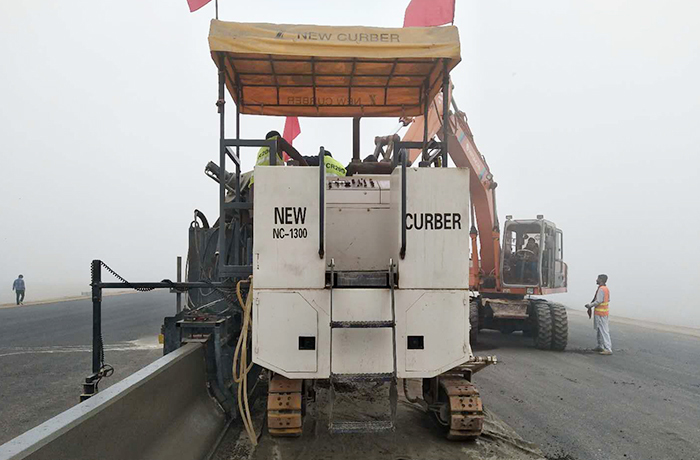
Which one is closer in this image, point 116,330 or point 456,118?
point 456,118

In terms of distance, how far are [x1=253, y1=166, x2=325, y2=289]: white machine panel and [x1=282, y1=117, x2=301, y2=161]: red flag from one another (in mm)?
5201

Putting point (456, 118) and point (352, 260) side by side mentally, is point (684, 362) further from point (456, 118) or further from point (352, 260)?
point (352, 260)

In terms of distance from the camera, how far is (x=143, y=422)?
262cm

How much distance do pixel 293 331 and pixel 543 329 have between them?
315 inches

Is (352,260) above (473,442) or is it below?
above

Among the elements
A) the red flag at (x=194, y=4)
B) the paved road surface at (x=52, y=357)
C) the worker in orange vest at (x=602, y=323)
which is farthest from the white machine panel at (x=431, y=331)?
the worker in orange vest at (x=602, y=323)

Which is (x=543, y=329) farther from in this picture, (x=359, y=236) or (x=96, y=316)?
(x=96, y=316)

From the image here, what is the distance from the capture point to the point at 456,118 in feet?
32.5

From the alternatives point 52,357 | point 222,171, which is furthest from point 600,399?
point 52,357

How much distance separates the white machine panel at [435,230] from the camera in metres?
3.33

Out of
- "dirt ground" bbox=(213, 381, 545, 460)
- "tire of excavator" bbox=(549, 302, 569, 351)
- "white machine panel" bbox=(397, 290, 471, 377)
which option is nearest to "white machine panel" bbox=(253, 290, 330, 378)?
"white machine panel" bbox=(397, 290, 471, 377)

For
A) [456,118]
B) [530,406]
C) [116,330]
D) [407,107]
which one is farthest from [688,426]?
[116,330]

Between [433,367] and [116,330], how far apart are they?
11.8 metres

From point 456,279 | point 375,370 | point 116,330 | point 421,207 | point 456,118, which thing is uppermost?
point 456,118
